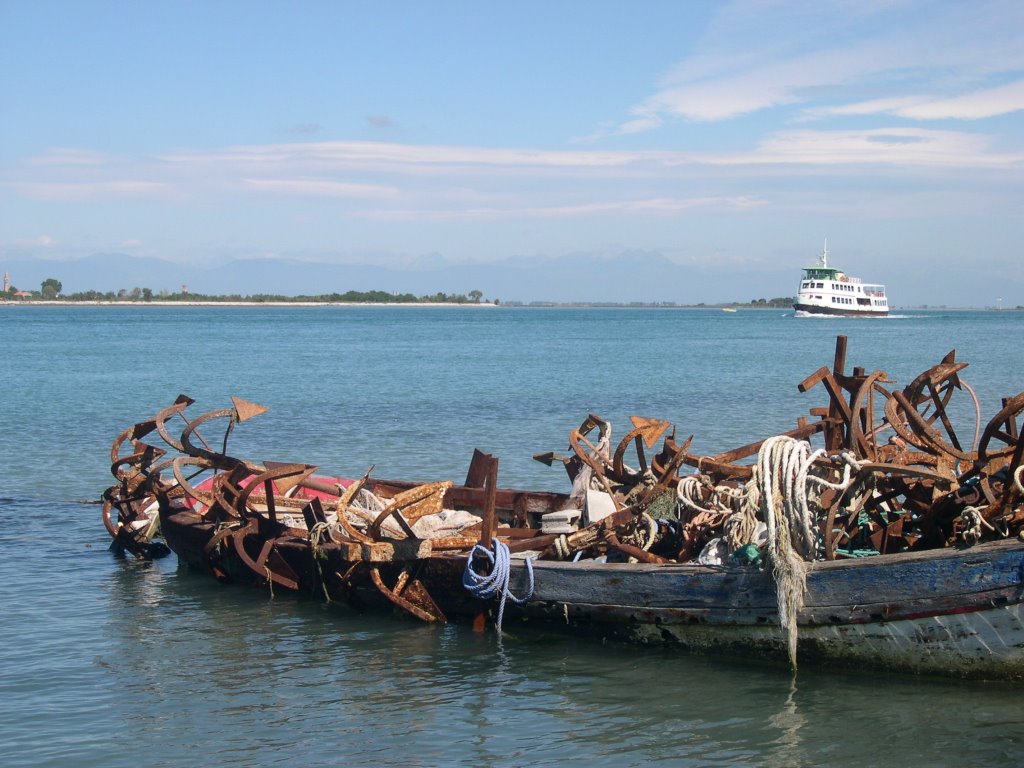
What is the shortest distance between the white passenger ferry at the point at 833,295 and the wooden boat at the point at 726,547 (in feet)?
344

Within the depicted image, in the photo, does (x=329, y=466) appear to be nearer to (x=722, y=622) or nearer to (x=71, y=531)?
(x=71, y=531)

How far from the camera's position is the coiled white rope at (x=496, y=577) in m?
8.86

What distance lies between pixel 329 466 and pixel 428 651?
10.1 meters

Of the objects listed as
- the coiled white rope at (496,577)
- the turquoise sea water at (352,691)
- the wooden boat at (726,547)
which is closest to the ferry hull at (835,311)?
the turquoise sea water at (352,691)

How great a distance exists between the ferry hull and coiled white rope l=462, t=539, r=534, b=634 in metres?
109

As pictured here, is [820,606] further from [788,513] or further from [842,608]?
[788,513]

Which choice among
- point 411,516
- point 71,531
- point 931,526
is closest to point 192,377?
point 71,531

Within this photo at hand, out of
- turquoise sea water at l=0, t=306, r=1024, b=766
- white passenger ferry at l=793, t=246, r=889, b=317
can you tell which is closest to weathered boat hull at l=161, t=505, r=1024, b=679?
turquoise sea water at l=0, t=306, r=1024, b=766

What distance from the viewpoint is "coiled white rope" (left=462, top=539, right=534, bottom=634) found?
29.1 ft

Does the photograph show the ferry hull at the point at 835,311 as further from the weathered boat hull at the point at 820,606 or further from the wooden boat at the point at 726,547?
the weathered boat hull at the point at 820,606

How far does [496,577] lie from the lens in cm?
890

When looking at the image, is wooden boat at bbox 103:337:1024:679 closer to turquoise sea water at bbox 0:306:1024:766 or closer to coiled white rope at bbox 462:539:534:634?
coiled white rope at bbox 462:539:534:634

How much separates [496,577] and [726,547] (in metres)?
1.86

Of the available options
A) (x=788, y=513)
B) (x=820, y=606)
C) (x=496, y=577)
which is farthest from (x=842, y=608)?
(x=496, y=577)
